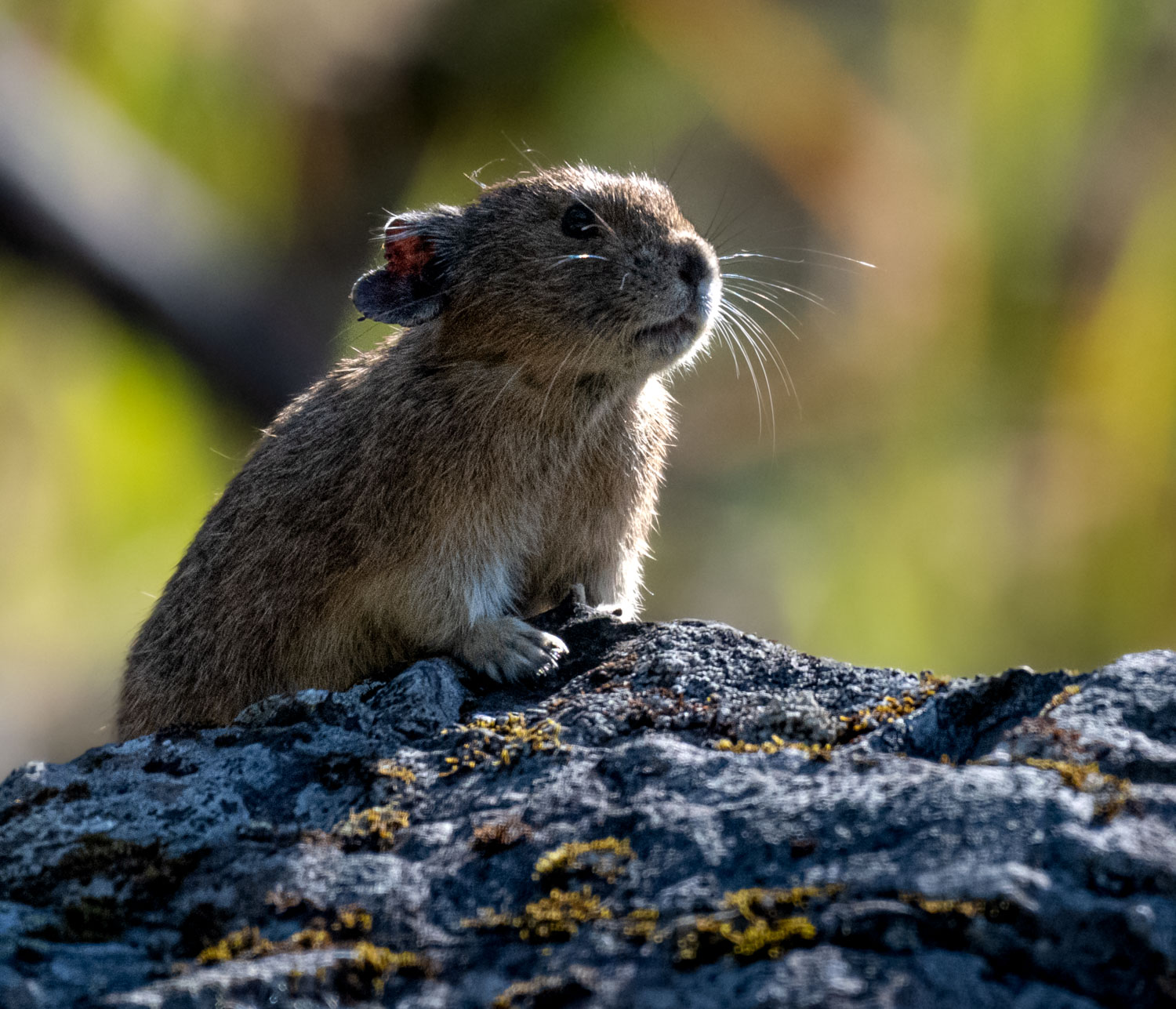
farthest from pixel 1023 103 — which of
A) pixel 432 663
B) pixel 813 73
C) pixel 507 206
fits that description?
pixel 432 663

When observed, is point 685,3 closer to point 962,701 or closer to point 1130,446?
point 1130,446

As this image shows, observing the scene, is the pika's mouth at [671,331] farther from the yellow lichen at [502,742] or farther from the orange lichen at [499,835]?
the orange lichen at [499,835]

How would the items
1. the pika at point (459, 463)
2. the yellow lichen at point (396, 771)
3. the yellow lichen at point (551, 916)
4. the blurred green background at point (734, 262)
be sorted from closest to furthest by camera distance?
the yellow lichen at point (551, 916) → the yellow lichen at point (396, 771) → the pika at point (459, 463) → the blurred green background at point (734, 262)

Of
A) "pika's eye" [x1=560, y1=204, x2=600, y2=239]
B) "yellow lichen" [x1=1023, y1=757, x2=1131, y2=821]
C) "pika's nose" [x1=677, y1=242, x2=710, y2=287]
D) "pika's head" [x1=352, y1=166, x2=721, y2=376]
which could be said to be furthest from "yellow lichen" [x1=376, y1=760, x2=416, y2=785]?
"pika's eye" [x1=560, y1=204, x2=600, y2=239]

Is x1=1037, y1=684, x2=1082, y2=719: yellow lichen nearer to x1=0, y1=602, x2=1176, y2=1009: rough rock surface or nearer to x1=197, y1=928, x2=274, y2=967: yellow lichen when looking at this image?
x1=0, y1=602, x2=1176, y2=1009: rough rock surface

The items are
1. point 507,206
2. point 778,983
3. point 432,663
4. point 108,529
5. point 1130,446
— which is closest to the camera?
point 778,983

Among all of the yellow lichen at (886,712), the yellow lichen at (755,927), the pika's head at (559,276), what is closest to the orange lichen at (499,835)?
the yellow lichen at (755,927)
